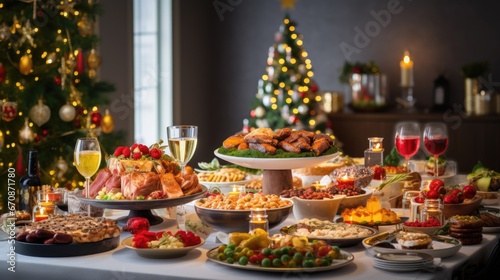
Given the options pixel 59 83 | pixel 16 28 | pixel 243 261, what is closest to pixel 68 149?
pixel 59 83

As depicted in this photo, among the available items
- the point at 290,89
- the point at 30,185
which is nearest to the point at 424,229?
the point at 30,185

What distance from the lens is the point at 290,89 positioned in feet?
25.5

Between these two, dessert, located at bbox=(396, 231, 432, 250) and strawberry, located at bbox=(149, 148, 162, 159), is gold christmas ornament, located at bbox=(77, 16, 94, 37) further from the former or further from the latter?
dessert, located at bbox=(396, 231, 432, 250)

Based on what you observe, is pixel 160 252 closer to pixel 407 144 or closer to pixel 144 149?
pixel 144 149

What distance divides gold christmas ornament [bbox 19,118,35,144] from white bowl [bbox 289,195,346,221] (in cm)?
284

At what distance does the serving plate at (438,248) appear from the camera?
2.48 metres

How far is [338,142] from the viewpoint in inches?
315

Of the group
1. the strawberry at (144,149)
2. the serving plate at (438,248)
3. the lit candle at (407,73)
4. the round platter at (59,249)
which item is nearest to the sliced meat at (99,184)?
the strawberry at (144,149)

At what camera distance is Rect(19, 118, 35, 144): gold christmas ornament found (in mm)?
5383

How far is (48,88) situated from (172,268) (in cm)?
344

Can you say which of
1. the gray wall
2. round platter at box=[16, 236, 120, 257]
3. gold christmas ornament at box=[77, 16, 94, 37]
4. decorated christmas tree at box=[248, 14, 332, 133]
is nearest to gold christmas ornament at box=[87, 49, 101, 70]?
gold christmas ornament at box=[77, 16, 94, 37]

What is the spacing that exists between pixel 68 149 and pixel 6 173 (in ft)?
1.54

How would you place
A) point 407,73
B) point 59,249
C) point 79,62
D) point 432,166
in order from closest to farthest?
point 59,249 → point 432,166 → point 79,62 → point 407,73

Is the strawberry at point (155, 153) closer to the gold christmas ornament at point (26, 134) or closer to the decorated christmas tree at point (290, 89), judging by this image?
the gold christmas ornament at point (26, 134)
